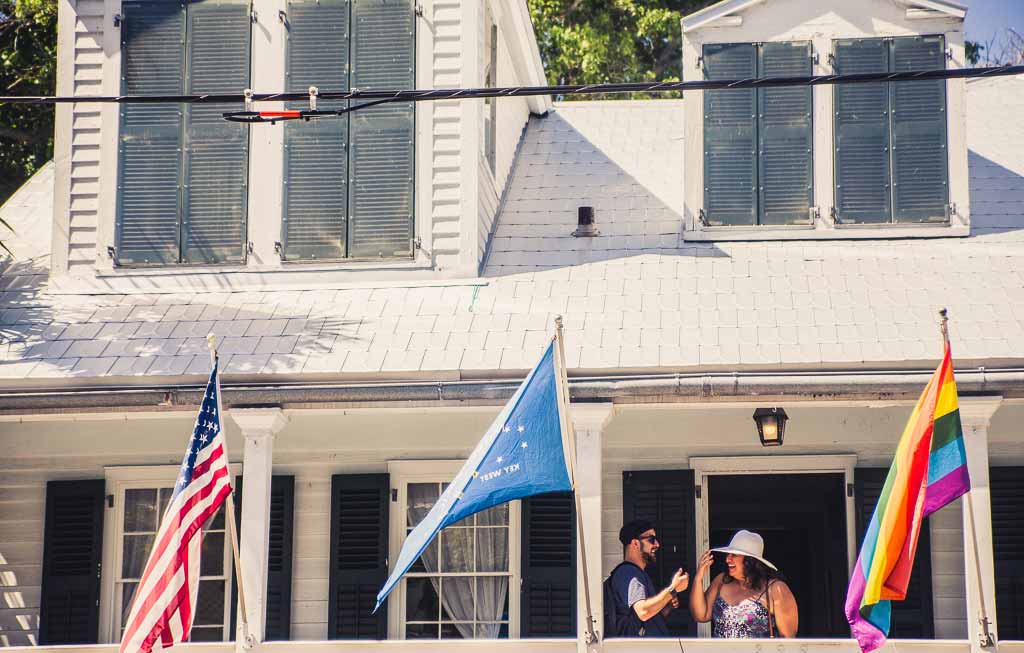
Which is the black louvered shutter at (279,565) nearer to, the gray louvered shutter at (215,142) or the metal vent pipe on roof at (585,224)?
the gray louvered shutter at (215,142)

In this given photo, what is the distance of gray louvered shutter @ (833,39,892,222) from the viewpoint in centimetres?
1234

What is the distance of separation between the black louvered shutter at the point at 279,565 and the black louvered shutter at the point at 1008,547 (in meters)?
5.13

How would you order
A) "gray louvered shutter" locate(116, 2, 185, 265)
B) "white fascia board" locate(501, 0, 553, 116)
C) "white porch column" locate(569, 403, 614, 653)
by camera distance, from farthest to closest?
"white fascia board" locate(501, 0, 553, 116)
"gray louvered shutter" locate(116, 2, 185, 265)
"white porch column" locate(569, 403, 614, 653)

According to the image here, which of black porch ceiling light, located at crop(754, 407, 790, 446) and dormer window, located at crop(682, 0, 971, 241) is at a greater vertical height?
dormer window, located at crop(682, 0, 971, 241)

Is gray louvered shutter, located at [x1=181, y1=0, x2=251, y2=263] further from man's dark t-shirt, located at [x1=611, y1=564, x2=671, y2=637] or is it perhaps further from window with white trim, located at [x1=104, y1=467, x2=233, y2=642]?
man's dark t-shirt, located at [x1=611, y1=564, x2=671, y2=637]

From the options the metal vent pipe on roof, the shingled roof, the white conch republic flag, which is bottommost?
the white conch republic flag

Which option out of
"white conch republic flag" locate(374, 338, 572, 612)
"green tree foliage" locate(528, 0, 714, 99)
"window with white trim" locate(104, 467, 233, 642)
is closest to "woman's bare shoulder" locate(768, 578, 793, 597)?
"white conch republic flag" locate(374, 338, 572, 612)

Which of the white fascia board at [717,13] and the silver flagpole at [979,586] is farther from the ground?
the white fascia board at [717,13]

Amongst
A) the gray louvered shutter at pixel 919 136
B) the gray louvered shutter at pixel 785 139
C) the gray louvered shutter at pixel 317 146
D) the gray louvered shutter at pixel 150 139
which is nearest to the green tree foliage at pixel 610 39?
the gray louvered shutter at pixel 785 139

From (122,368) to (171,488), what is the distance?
1.45 meters

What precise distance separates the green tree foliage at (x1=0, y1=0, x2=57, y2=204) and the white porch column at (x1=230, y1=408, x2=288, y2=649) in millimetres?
8839

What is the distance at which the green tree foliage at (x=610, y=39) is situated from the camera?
2138 cm

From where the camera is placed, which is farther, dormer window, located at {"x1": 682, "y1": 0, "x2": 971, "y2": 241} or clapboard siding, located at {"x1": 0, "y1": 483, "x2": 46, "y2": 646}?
dormer window, located at {"x1": 682, "y1": 0, "x2": 971, "y2": 241}

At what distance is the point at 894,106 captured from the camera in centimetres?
1255
